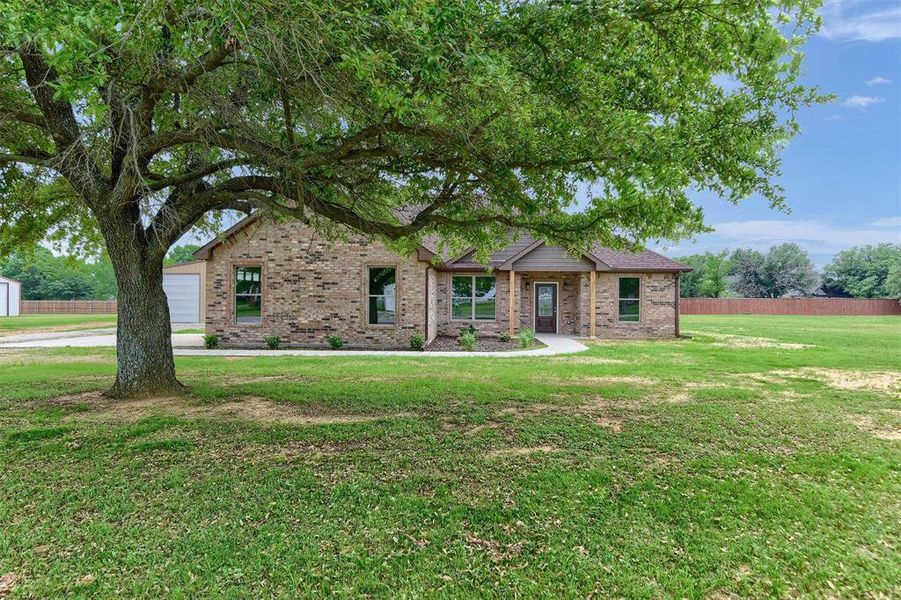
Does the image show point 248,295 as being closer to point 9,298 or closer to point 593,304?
point 593,304

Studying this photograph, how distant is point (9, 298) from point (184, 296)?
26465mm

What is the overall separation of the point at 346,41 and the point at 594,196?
399 cm

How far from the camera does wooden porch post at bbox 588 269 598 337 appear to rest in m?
16.7

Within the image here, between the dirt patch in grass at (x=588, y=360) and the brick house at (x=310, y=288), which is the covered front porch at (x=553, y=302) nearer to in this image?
the brick house at (x=310, y=288)

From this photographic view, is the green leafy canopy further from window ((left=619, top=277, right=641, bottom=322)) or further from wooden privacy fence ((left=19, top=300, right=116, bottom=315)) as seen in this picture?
wooden privacy fence ((left=19, top=300, right=116, bottom=315))

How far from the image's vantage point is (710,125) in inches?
186

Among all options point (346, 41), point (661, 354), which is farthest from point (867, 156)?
point (346, 41)

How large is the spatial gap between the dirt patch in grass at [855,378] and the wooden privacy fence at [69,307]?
47.0 meters

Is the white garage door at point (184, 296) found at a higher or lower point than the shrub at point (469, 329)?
higher

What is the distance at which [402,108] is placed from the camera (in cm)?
363

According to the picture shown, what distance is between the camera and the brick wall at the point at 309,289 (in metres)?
14.1

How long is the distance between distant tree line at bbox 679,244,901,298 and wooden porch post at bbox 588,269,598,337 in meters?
40.9

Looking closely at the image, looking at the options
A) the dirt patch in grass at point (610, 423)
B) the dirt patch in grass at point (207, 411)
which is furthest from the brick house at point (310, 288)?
the dirt patch in grass at point (610, 423)

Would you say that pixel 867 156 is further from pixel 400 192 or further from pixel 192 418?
pixel 192 418
